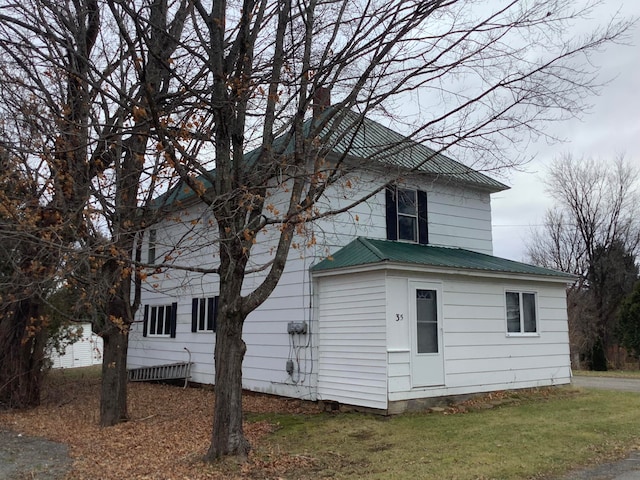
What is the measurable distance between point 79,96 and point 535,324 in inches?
442

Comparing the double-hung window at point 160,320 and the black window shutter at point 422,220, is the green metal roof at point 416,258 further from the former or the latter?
the double-hung window at point 160,320

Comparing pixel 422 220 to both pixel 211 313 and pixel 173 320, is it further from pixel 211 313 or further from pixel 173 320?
pixel 173 320

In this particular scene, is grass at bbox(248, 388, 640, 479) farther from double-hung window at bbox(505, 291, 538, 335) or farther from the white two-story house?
double-hung window at bbox(505, 291, 538, 335)

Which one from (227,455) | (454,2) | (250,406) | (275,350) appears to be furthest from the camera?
(275,350)

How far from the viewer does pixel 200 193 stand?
6.90 metres

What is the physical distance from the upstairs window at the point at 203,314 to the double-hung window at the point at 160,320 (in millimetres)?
1415

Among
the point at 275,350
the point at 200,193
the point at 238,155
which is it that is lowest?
the point at 275,350

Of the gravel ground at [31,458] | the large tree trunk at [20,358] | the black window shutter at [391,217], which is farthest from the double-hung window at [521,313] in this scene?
the large tree trunk at [20,358]

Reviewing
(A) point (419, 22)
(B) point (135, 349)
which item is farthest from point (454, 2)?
(B) point (135, 349)

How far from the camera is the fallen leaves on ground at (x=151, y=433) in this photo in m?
6.55

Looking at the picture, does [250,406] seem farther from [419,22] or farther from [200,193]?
[419,22]

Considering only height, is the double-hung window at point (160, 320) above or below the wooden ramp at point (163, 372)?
above

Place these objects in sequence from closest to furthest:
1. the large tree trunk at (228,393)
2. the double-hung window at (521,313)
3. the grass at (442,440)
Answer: the grass at (442,440)
the large tree trunk at (228,393)
the double-hung window at (521,313)

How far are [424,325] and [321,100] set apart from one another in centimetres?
523
